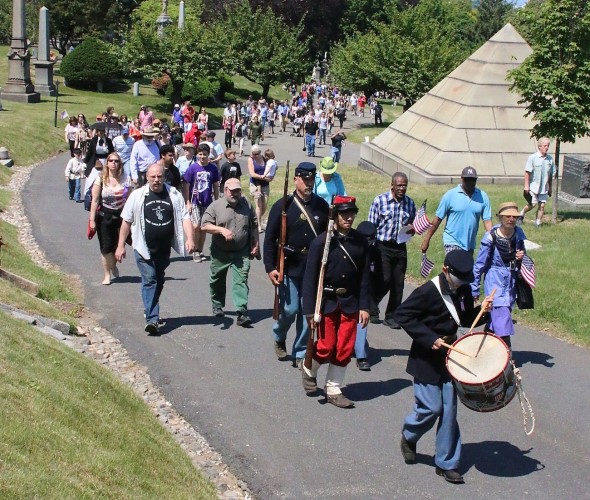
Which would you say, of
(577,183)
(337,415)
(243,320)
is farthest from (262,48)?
(337,415)

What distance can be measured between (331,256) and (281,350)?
207cm

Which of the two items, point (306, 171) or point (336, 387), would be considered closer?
point (336, 387)

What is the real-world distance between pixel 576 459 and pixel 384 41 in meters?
→ 43.9

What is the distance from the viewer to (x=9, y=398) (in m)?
6.71

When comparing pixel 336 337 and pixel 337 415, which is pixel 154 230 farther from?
pixel 337 415

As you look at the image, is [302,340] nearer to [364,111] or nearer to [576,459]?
[576,459]

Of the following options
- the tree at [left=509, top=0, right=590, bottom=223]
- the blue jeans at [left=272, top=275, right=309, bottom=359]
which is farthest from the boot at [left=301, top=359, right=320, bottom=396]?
the tree at [left=509, top=0, right=590, bottom=223]

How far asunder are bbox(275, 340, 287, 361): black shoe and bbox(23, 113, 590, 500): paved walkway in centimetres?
10

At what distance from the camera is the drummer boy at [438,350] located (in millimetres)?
7113

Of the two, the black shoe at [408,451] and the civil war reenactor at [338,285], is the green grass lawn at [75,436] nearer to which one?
the black shoe at [408,451]

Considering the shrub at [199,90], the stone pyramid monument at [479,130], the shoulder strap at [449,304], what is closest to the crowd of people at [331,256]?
the shoulder strap at [449,304]

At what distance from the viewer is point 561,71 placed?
682 inches

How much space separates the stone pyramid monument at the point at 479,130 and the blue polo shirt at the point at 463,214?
13864 millimetres

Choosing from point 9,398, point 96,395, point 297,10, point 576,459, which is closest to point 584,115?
point 576,459
